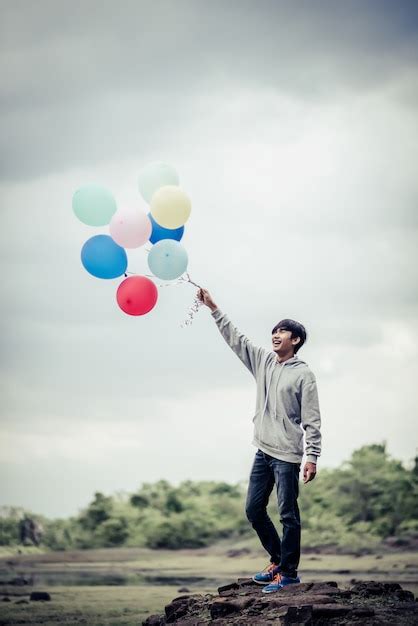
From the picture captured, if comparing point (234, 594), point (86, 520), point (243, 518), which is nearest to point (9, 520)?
point (86, 520)

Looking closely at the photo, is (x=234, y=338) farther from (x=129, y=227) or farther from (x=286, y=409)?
(x=129, y=227)

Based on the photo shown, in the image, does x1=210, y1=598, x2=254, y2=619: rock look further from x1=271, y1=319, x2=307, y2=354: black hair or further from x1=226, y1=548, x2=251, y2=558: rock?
x1=226, y1=548, x2=251, y2=558: rock

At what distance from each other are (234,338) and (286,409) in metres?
0.70

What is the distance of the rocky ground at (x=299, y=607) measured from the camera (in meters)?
5.62

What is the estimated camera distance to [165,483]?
19.5 m

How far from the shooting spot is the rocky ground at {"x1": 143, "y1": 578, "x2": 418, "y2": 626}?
562cm

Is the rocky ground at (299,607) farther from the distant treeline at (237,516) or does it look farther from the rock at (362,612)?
the distant treeline at (237,516)

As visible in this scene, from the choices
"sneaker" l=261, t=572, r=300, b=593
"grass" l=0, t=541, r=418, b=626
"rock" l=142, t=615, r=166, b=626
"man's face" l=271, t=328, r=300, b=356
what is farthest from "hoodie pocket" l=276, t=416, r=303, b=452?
"grass" l=0, t=541, r=418, b=626

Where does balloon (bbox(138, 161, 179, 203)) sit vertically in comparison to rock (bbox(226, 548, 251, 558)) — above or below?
above

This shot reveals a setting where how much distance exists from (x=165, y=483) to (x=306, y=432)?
13936 mm

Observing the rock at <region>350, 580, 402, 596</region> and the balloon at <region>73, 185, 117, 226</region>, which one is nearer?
the rock at <region>350, 580, 402, 596</region>

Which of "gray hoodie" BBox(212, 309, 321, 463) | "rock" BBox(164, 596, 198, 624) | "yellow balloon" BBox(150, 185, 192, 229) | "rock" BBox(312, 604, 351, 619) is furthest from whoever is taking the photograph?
"yellow balloon" BBox(150, 185, 192, 229)

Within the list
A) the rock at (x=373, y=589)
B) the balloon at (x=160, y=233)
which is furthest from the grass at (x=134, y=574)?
the balloon at (x=160, y=233)

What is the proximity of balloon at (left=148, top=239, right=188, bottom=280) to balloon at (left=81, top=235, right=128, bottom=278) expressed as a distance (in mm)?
297
